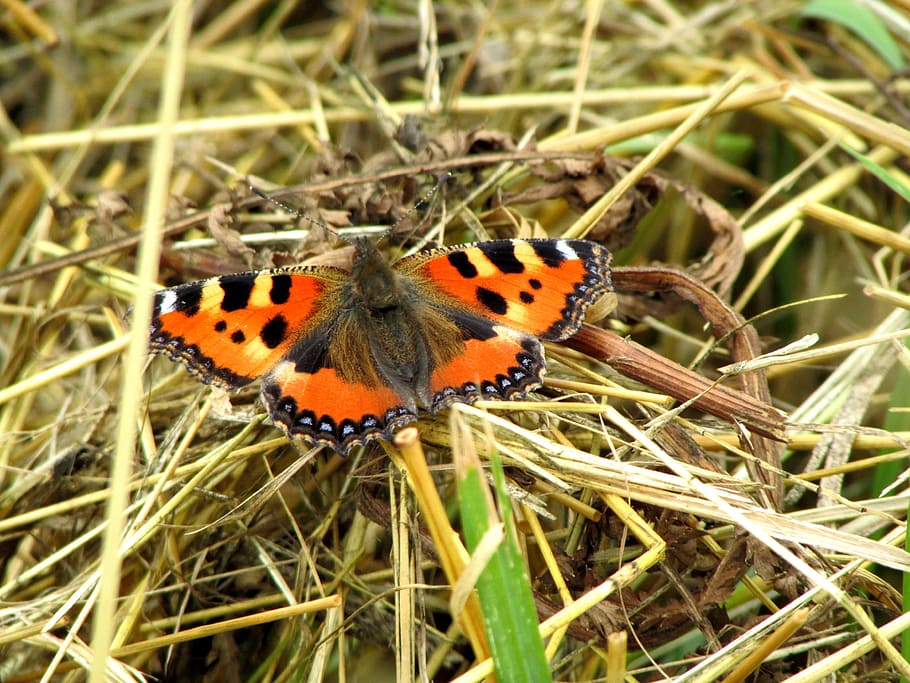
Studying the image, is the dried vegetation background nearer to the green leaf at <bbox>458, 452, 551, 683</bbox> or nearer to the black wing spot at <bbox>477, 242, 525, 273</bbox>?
the green leaf at <bbox>458, 452, 551, 683</bbox>

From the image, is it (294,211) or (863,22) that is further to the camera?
(863,22)

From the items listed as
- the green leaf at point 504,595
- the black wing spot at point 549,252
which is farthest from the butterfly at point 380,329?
the green leaf at point 504,595

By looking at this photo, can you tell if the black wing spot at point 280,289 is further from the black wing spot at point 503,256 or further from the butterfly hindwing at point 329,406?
the black wing spot at point 503,256

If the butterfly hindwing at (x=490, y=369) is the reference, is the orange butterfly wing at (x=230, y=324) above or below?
above

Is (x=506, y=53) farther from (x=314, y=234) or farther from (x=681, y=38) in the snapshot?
(x=314, y=234)

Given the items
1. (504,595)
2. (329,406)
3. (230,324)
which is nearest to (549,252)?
(329,406)

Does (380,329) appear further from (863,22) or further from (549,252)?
(863,22)

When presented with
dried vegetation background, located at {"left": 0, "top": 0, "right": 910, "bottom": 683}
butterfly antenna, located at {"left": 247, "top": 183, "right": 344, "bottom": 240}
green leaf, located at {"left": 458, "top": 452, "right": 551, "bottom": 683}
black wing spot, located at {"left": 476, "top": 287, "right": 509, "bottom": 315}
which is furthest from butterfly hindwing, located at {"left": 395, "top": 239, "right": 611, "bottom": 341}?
green leaf, located at {"left": 458, "top": 452, "right": 551, "bottom": 683}

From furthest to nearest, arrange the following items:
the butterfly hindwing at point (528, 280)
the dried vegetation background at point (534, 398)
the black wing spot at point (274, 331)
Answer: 1. the black wing spot at point (274, 331)
2. the butterfly hindwing at point (528, 280)
3. the dried vegetation background at point (534, 398)
